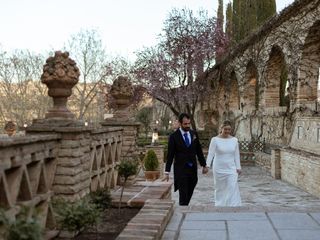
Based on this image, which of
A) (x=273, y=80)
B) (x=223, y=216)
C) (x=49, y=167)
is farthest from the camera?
(x=273, y=80)

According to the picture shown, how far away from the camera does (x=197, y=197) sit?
1330 cm

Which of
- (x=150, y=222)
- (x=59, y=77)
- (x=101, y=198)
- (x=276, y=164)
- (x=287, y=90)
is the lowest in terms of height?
(x=276, y=164)

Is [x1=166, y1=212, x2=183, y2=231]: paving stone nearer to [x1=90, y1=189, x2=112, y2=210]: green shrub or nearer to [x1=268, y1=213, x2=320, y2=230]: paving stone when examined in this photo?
[x1=90, y1=189, x2=112, y2=210]: green shrub

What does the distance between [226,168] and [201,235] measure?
107 inches

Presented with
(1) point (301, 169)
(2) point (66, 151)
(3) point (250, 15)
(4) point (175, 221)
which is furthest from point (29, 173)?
(3) point (250, 15)

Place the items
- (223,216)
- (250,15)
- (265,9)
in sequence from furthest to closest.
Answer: (250,15) < (265,9) < (223,216)

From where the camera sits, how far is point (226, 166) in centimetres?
832

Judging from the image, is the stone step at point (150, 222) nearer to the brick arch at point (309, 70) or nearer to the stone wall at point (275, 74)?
the stone wall at point (275, 74)

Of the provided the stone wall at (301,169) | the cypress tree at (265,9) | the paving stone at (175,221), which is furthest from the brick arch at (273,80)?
the paving stone at (175,221)

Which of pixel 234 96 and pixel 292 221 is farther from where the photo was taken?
pixel 234 96

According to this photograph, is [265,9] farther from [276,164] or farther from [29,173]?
[29,173]

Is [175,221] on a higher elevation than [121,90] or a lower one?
lower

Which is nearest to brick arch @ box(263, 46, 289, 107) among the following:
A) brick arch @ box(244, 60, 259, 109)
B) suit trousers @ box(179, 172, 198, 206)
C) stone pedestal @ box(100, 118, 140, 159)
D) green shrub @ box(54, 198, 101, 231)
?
brick arch @ box(244, 60, 259, 109)

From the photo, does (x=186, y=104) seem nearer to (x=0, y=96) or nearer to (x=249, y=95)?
(x=249, y=95)
